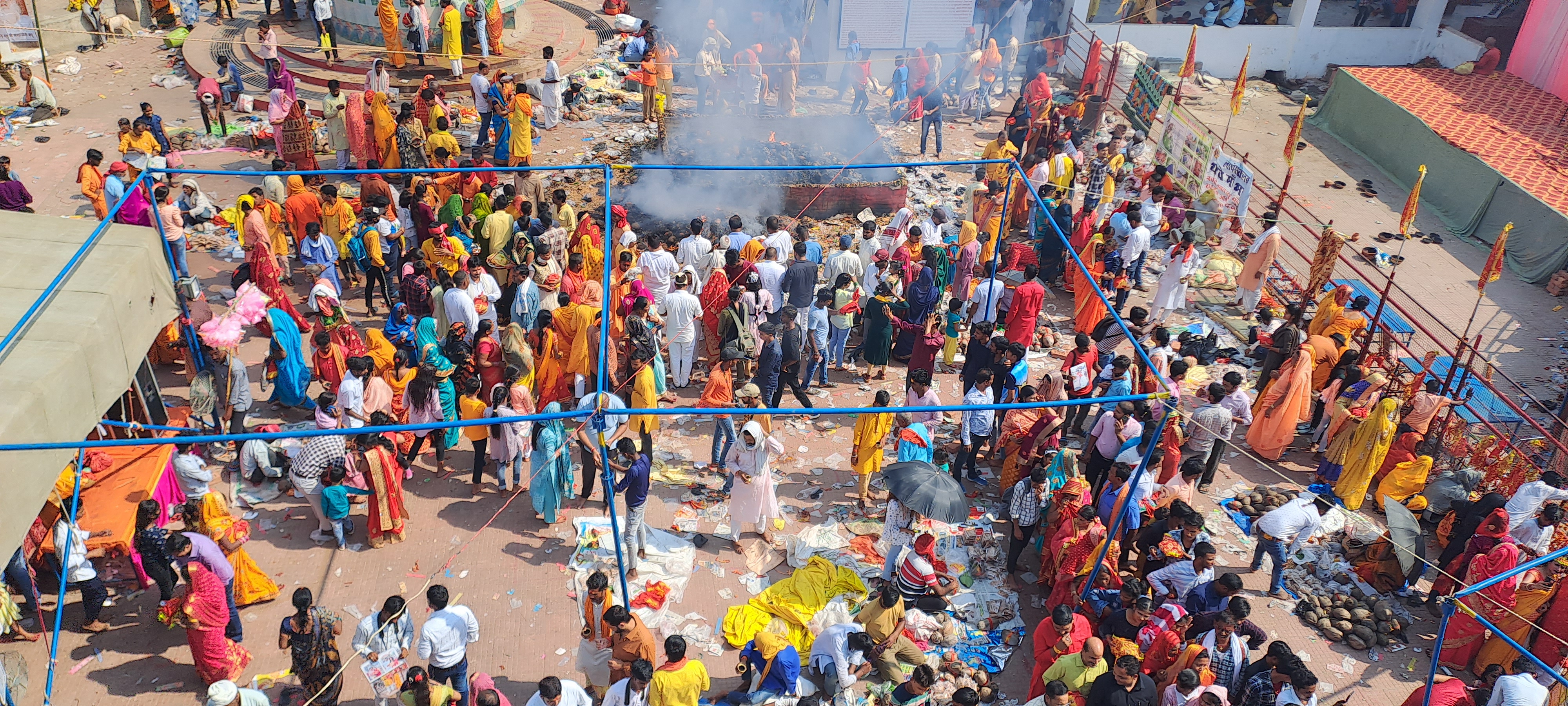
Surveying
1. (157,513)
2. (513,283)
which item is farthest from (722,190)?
(157,513)

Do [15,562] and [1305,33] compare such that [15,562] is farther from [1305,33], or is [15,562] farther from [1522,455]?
[1305,33]

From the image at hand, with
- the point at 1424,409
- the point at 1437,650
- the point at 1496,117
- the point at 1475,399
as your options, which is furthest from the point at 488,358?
the point at 1496,117

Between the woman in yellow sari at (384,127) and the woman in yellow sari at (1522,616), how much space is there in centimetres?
1267

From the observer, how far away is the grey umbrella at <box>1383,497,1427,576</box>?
319 inches

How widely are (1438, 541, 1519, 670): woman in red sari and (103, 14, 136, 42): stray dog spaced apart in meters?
21.0

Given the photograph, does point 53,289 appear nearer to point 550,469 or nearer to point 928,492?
point 550,469

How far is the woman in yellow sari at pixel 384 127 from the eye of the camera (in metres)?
13.6

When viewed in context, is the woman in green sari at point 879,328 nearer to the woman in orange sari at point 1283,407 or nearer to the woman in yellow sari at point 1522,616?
the woman in orange sari at point 1283,407

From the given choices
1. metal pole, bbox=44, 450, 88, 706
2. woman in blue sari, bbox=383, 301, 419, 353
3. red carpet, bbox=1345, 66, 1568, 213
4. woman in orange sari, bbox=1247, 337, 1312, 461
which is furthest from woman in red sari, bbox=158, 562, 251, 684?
red carpet, bbox=1345, 66, 1568, 213

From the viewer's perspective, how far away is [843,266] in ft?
35.9

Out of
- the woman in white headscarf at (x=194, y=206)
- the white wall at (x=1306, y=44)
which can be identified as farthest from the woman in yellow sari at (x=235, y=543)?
the white wall at (x=1306, y=44)

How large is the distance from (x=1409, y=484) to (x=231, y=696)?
9.38 meters

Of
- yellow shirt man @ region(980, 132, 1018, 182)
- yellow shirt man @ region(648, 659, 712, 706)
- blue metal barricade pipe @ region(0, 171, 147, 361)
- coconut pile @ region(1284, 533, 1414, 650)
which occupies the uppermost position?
blue metal barricade pipe @ region(0, 171, 147, 361)

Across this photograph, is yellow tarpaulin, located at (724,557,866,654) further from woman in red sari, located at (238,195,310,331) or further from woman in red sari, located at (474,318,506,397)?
woman in red sari, located at (238,195,310,331)
